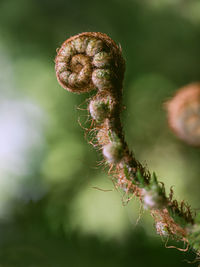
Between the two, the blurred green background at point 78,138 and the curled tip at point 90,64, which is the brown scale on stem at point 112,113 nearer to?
the curled tip at point 90,64

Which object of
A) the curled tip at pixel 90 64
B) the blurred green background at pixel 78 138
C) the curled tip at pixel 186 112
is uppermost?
the blurred green background at pixel 78 138

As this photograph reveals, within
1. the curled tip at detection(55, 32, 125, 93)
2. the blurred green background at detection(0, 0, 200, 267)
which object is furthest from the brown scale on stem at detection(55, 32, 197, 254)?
the blurred green background at detection(0, 0, 200, 267)

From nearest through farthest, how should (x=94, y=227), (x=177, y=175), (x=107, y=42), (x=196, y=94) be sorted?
(x=196, y=94) < (x=107, y=42) < (x=177, y=175) < (x=94, y=227)

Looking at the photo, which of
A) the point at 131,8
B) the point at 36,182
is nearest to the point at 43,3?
the point at 131,8

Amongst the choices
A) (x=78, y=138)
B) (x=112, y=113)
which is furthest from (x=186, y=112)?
(x=78, y=138)

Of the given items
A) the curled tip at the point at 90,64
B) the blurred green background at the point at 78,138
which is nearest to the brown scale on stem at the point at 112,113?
the curled tip at the point at 90,64

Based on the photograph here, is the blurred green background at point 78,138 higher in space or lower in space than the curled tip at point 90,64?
higher

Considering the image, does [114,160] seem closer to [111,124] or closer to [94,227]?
[111,124]
